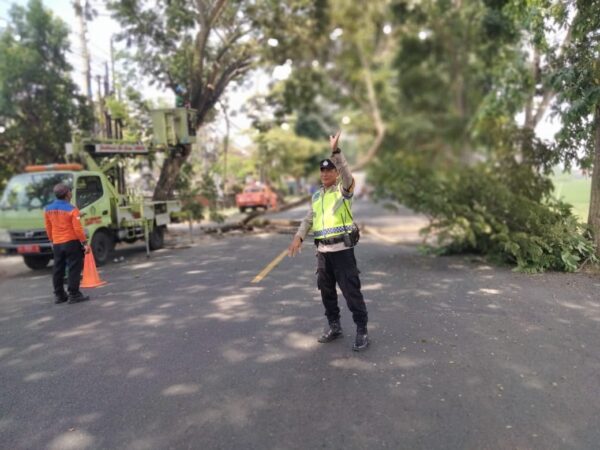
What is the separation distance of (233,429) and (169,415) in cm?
54

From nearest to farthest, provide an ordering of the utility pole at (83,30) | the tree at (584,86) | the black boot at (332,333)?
1. the black boot at (332,333)
2. the tree at (584,86)
3. the utility pole at (83,30)

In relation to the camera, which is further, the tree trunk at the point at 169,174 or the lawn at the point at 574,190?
the tree trunk at the point at 169,174

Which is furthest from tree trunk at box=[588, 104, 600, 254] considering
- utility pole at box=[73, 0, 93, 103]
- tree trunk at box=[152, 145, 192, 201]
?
utility pole at box=[73, 0, 93, 103]

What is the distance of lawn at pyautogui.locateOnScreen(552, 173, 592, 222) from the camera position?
9767mm

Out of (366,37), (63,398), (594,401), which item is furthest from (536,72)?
(366,37)

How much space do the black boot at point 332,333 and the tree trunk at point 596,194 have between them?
539cm

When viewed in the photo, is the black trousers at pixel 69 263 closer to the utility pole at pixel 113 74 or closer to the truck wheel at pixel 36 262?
the truck wheel at pixel 36 262

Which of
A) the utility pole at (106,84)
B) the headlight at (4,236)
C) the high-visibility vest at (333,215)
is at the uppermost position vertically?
the utility pole at (106,84)

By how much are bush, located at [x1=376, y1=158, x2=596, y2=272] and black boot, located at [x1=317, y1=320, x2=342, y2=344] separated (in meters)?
4.80

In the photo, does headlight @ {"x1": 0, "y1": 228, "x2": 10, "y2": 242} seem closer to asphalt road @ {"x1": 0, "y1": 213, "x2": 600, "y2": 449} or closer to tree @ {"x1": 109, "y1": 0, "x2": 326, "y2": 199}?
asphalt road @ {"x1": 0, "y1": 213, "x2": 600, "y2": 449}

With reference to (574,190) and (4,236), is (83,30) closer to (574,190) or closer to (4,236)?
(4,236)

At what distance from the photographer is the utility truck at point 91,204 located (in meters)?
10.5

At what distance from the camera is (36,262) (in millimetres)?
11398

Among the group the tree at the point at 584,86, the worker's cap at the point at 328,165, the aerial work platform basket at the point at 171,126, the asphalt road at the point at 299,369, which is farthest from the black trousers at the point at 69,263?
the tree at the point at 584,86
